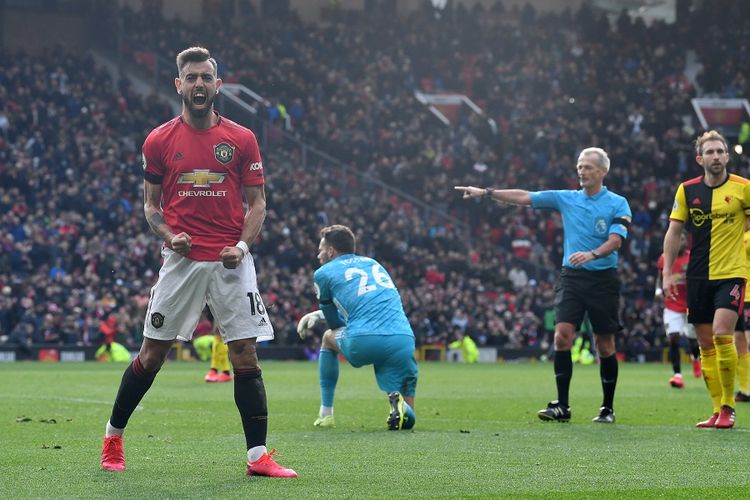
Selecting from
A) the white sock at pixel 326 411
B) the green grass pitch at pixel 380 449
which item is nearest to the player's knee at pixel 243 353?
the green grass pitch at pixel 380 449

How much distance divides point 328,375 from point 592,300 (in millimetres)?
2526

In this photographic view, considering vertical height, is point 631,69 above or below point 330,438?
above

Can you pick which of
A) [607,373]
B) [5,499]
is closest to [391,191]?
[607,373]

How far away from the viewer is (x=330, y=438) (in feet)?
31.6

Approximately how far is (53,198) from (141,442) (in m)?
24.9

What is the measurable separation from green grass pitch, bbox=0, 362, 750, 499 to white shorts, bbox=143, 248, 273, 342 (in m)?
0.84

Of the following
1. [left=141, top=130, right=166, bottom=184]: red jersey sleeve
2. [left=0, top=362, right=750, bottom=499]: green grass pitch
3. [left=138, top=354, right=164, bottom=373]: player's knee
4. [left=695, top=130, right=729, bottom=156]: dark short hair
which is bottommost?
[left=0, top=362, right=750, bottom=499]: green grass pitch

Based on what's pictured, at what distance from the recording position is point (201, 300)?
7.45 meters

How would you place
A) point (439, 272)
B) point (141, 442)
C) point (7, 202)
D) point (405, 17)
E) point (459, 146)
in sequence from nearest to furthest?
point (141, 442) → point (7, 202) → point (439, 272) → point (459, 146) → point (405, 17)

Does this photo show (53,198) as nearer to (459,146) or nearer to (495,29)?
(459,146)

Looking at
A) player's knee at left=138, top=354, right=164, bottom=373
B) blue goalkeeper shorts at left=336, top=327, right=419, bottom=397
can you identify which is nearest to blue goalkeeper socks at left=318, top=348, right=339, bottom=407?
blue goalkeeper shorts at left=336, top=327, right=419, bottom=397

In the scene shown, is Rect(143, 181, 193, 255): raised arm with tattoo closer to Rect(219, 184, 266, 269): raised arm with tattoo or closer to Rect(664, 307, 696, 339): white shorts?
Rect(219, 184, 266, 269): raised arm with tattoo

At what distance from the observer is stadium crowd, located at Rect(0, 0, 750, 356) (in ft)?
105

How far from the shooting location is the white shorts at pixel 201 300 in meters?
7.37
